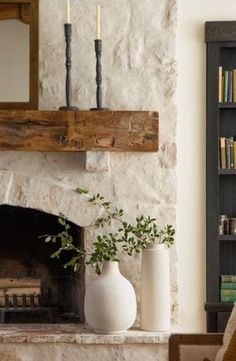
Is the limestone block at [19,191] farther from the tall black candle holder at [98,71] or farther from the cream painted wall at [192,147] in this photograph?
the cream painted wall at [192,147]

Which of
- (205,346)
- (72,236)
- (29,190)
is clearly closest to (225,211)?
(72,236)

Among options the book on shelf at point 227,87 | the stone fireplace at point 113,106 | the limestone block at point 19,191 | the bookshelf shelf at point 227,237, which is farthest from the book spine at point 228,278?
the limestone block at point 19,191

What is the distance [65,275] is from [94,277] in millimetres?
369

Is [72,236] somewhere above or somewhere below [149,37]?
below

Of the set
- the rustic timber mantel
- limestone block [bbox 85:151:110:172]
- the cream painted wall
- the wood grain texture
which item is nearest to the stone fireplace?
limestone block [bbox 85:151:110:172]

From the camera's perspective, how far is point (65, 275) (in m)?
3.99

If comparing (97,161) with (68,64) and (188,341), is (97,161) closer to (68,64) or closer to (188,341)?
(68,64)

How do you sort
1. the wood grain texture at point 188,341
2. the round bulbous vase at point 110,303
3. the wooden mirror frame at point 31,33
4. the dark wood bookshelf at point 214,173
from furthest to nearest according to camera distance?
the dark wood bookshelf at point 214,173
the wooden mirror frame at point 31,33
the round bulbous vase at point 110,303
the wood grain texture at point 188,341

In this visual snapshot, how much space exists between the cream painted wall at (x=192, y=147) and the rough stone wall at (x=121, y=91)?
48 centimetres

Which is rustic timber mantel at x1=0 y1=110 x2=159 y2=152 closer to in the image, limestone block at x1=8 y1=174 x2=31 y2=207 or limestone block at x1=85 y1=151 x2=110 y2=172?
limestone block at x1=85 y1=151 x2=110 y2=172

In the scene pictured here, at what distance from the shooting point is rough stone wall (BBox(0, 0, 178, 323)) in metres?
3.68

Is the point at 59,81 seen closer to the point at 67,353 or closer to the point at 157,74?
the point at 157,74

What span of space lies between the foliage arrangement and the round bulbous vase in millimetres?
88

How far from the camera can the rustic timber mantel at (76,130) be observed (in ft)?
11.4
